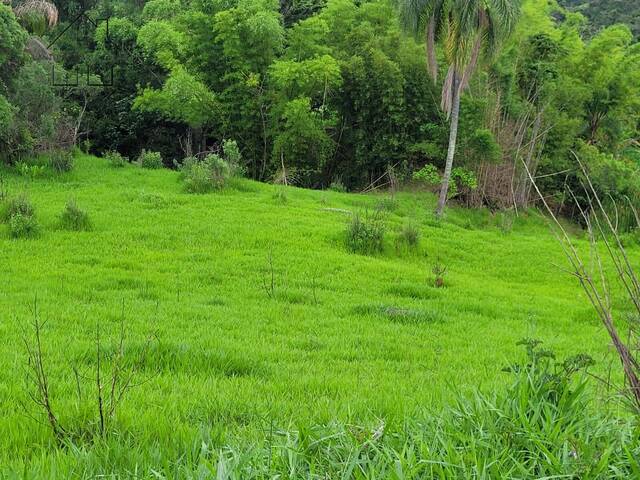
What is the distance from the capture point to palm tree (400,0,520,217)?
15023 millimetres

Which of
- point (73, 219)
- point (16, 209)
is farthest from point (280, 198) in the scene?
point (16, 209)

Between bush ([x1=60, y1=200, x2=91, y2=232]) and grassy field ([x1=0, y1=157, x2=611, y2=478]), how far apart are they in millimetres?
200

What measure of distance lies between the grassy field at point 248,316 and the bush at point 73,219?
20cm

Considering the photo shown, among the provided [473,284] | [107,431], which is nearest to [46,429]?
[107,431]

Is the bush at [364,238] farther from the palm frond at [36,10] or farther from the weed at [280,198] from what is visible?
the palm frond at [36,10]

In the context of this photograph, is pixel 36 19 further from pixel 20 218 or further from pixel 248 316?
pixel 248 316

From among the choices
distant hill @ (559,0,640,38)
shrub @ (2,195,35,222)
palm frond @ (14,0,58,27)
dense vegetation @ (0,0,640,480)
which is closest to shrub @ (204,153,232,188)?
dense vegetation @ (0,0,640,480)

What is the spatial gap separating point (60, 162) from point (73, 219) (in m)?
7.34

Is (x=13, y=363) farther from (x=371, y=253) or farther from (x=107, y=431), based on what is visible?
(x=371, y=253)

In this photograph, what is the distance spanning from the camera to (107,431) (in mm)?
3148

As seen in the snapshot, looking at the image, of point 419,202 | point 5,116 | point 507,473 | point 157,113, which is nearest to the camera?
point 507,473

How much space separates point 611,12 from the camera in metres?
40.3

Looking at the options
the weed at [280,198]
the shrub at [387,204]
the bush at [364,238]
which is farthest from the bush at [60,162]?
the bush at [364,238]

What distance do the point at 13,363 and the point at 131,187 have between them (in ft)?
39.9
